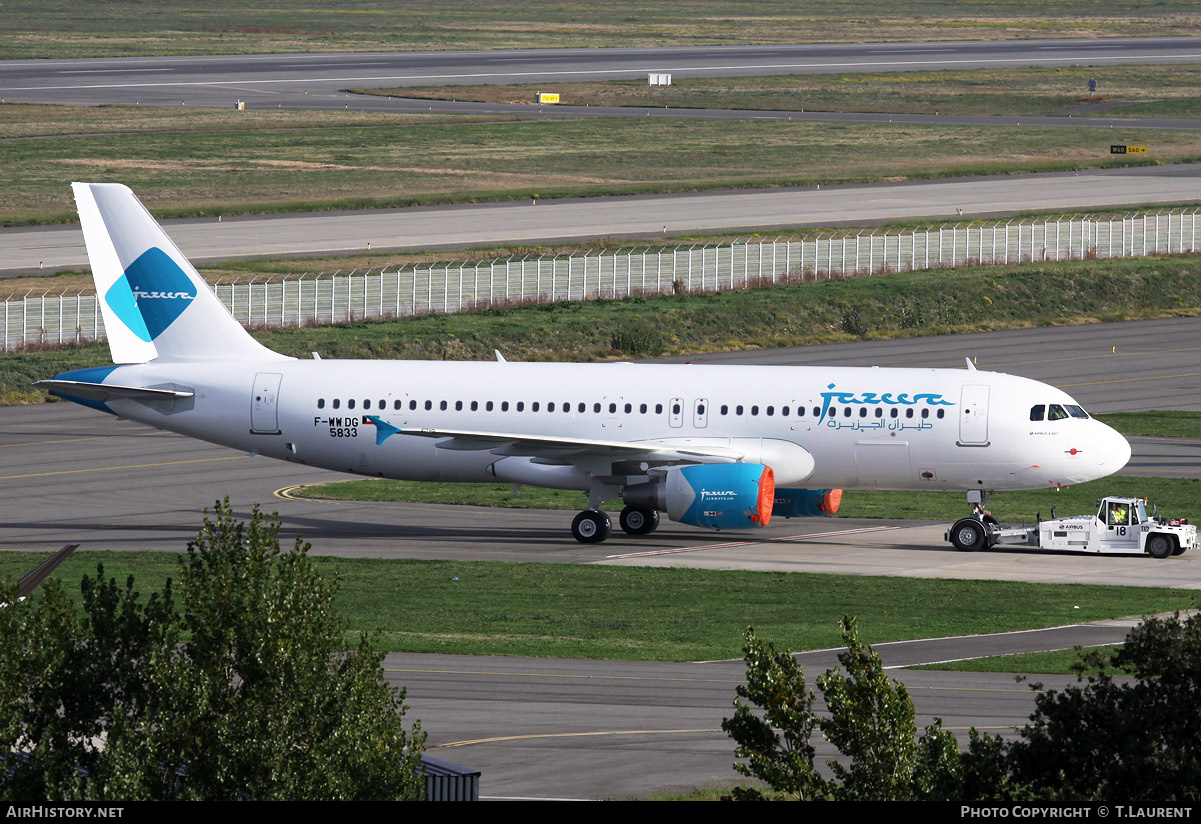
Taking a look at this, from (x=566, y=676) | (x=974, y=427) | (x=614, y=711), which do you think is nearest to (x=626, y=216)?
(x=974, y=427)

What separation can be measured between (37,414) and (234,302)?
14.7 m

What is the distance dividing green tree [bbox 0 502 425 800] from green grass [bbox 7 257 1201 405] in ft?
205

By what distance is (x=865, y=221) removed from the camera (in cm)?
12181

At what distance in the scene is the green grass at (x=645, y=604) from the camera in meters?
41.1

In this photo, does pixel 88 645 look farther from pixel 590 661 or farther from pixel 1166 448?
pixel 1166 448

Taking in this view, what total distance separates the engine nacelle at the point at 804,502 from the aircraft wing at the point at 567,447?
118 inches

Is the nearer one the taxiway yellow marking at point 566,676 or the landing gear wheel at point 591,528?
the taxiway yellow marking at point 566,676

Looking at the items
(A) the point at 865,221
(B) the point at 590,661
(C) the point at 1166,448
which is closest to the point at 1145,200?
(A) the point at 865,221

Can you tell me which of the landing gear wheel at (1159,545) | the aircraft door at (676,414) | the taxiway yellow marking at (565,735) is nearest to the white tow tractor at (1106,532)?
the landing gear wheel at (1159,545)

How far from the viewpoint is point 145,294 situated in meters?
56.5

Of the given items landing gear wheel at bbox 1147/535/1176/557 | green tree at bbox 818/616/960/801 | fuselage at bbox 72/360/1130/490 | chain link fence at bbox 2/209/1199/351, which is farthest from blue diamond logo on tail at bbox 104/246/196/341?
green tree at bbox 818/616/960/801

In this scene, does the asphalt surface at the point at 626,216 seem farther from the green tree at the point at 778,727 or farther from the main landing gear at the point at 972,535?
the green tree at the point at 778,727

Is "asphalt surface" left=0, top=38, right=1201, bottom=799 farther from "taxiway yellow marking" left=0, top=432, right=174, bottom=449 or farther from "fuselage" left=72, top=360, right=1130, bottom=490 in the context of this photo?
"fuselage" left=72, top=360, right=1130, bottom=490

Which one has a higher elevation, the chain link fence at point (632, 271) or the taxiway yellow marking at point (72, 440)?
the chain link fence at point (632, 271)
